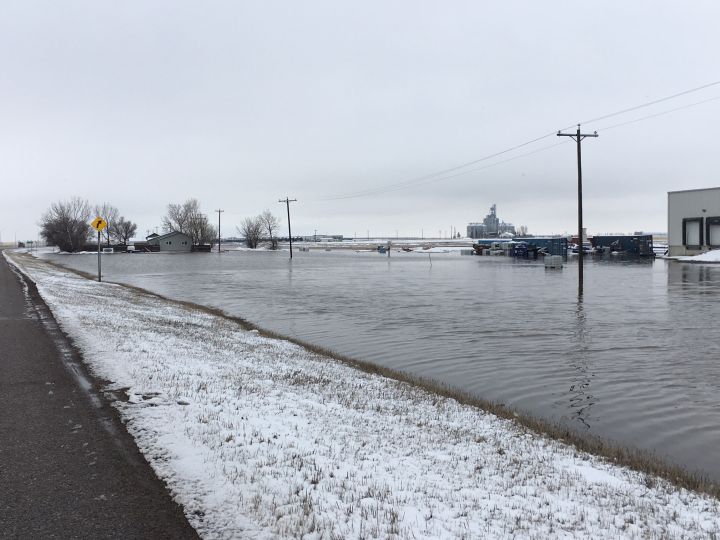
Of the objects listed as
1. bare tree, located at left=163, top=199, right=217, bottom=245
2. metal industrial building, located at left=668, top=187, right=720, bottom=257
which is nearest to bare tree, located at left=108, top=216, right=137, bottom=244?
bare tree, located at left=163, top=199, right=217, bottom=245

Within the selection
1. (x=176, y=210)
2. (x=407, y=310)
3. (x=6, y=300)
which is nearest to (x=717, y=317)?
(x=407, y=310)

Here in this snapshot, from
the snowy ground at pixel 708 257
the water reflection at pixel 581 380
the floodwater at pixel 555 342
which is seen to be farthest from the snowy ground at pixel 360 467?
the snowy ground at pixel 708 257

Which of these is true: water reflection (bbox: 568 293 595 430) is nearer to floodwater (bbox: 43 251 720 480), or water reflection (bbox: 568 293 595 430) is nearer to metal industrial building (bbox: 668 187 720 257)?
floodwater (bbox: 43 251 720 480)

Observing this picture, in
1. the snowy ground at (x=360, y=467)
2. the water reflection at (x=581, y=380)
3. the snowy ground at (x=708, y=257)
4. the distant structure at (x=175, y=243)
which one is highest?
the distant structure at (x=175, y=243)

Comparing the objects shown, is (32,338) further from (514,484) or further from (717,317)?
(717,317)

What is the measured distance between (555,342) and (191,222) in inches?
6278

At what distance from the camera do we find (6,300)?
64.2ft

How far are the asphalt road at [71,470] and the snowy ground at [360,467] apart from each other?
21cm

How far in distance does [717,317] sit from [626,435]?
46.5 feet

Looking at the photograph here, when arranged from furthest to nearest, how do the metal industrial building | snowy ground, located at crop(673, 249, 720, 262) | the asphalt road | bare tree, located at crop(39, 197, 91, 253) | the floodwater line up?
bare tree, located at crop(39, 197, 91, 253), the metal industrial building, snowy ground, located at crop(673, 249, 720, 262), the floodwater, the asphalt road

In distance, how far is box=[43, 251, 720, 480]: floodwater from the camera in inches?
347

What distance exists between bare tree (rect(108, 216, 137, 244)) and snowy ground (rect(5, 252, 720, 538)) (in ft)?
599

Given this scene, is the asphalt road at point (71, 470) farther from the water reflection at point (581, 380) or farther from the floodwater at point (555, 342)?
the water reflection at point (581, 380)

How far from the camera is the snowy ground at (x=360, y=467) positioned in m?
4.25
